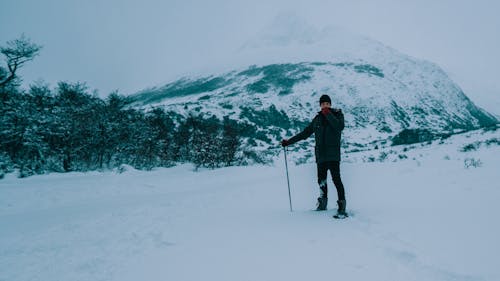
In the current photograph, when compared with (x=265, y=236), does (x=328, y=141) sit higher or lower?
higher

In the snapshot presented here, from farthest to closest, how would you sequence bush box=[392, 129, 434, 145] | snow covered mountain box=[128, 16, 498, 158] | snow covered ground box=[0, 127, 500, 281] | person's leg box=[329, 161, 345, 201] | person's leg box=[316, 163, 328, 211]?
snow covered mountain box=[128, 16, 498, 158]
bush box=[392, 129, 434, 145]
person's leg box=[316, 163, 328, 211]
person's leg box=[329, 161, 345, 201]
snow covered ground box=[0, 127, 500, 281]

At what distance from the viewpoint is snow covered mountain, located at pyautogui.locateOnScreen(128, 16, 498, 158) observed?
211 ft

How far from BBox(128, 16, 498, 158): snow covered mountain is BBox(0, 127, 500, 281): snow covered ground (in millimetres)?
37374

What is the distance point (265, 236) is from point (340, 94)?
87717 millimetres

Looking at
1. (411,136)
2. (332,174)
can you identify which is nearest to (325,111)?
(332,174)

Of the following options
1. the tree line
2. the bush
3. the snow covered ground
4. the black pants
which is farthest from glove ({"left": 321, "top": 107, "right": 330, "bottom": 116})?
the bush

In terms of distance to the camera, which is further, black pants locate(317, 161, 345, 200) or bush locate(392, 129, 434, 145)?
bush locate(392, 129, 434, 145)

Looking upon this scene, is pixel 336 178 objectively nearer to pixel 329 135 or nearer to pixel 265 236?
pixel 329 135

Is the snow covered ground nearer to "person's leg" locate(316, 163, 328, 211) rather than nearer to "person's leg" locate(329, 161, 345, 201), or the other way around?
"person's leg" locate(316, 163, 328, 211)

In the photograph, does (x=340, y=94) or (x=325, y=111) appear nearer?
(x=325, y=111)

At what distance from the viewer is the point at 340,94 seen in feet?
282

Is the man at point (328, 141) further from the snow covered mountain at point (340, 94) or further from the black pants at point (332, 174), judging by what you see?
the snow covered mountain at point (340, 94)

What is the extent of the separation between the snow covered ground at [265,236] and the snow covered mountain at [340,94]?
37374 mm

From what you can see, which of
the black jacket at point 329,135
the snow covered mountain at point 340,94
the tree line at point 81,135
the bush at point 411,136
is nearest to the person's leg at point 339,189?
the black jacket at point 329,135
